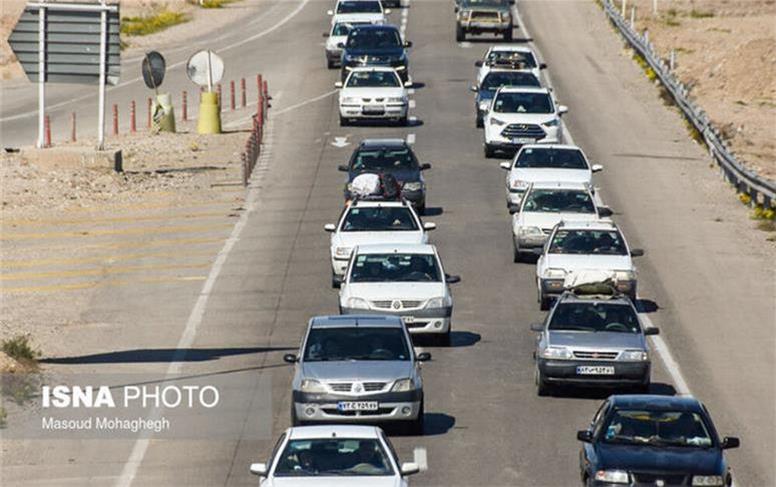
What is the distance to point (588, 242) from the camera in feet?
113

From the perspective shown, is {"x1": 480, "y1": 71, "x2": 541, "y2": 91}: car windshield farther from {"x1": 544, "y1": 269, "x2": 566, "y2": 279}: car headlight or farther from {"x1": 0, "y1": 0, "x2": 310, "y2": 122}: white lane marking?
{"x1": 544, "y1": 269, "x2": 566, "y2": 279}: car headlight

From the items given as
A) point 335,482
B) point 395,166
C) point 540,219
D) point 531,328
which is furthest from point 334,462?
point 395,166

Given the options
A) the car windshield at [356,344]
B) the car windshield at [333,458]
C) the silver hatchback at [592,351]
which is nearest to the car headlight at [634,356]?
the silver hatchback at [592,351]

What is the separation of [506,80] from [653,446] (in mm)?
35780

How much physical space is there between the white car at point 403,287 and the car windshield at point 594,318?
2.89 m

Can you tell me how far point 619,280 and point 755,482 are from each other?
1098cm

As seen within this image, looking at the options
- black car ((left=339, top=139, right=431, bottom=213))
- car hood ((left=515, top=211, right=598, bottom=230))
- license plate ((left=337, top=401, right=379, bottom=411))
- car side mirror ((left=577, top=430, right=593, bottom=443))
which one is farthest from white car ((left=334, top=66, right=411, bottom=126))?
car side mirror ((left=577, top=430, right=593, bottom=443))

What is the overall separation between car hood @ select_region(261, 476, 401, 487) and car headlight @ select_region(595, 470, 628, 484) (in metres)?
2.54

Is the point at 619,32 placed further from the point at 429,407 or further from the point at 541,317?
the point at 429,407

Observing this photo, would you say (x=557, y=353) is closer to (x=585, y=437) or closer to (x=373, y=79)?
(x=585, y=437)

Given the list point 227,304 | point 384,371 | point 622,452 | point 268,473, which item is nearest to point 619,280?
point 227,304

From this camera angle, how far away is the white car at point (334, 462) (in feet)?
62.1

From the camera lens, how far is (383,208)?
119ft

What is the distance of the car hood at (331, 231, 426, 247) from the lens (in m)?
35.1
